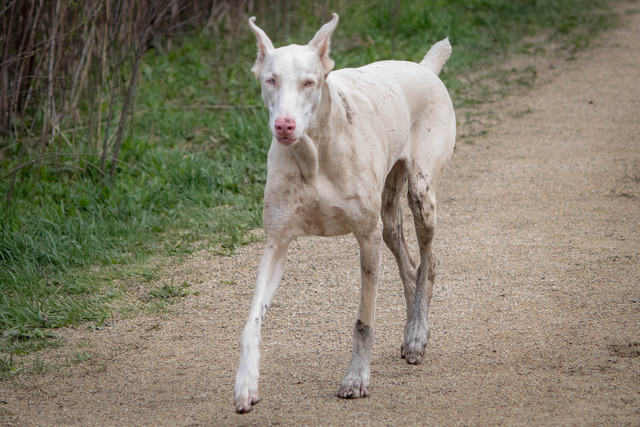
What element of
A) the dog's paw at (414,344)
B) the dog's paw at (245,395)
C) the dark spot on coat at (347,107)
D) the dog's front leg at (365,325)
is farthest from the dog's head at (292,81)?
the dog's paw at (414,344)

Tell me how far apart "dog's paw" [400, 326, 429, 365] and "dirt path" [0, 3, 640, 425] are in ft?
0.22

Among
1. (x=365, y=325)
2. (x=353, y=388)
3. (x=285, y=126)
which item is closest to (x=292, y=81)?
(x=285, y=126)

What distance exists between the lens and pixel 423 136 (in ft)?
14.2

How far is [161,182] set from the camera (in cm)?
701

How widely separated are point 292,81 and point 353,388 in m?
1.46

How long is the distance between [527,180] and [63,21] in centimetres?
446

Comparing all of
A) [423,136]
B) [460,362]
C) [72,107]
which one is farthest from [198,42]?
[460,362]

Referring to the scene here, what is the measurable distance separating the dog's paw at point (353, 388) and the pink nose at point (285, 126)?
1269 mm

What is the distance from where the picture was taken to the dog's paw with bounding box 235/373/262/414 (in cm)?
310

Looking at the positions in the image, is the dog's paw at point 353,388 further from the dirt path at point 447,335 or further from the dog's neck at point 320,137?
the dog's neck at point 320,137

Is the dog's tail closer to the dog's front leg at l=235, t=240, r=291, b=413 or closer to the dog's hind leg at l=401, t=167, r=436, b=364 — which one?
the dog's hind leg at l=401, t=167, r=436, b=364

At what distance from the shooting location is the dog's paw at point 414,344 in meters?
4.11

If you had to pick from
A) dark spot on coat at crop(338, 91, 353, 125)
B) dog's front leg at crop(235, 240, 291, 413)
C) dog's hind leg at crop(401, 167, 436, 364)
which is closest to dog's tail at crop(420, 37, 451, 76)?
dog's hind leg at crop(401, 167, 436, 364)

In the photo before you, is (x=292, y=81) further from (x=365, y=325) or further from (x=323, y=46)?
(x=365, y=325)
